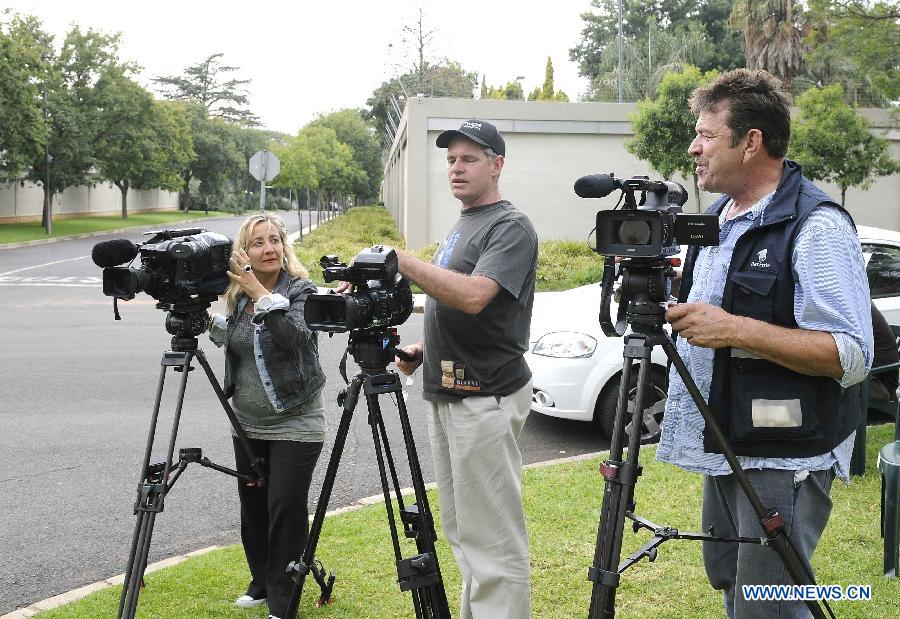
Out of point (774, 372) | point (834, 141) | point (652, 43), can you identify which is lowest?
point (774, 372)

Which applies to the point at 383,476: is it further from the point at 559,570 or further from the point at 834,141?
the point at 834,141

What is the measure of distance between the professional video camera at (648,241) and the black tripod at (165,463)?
1800 millimetres

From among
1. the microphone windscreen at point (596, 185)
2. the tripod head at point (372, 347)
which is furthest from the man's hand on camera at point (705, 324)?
the tripod head at point (372, 347)

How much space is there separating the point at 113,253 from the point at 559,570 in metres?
2.56

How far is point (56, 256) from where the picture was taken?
94.6 feet

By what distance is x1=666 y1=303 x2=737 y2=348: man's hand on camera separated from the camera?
2.27 m

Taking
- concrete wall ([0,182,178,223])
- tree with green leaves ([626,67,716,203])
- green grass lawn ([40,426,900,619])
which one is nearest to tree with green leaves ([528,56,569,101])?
tree with green leaves ([626,67,716,203])

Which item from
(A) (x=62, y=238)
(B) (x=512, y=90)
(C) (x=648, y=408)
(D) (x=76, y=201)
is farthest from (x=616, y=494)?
(D) (x=76, y=201)

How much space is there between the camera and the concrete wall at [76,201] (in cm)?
4278

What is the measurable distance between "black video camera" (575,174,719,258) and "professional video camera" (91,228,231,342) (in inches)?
65.8

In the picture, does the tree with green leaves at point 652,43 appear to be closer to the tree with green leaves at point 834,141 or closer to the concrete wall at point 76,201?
the tree with green leaves at point 834,141

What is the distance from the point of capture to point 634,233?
7.90 feet

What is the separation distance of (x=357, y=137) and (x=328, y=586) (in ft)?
236

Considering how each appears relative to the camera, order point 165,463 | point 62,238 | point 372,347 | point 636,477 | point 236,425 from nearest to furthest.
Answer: point 636,477, point 372,347, point 165,463, point 236,425, point 62,238
